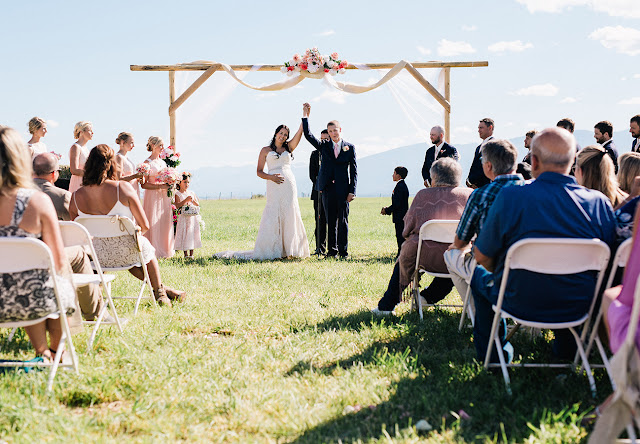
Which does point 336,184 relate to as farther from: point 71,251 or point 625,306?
point 625,306

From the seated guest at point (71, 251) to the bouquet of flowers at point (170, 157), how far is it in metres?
3.96

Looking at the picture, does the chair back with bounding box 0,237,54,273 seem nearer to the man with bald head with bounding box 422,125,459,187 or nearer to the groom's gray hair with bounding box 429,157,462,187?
the groom's gray hair with bounding box 429,157,462,187

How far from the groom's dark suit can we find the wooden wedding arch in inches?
64.5

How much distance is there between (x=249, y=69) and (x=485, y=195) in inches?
284

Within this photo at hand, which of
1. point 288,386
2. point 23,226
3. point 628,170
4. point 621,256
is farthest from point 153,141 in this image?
point 621,256

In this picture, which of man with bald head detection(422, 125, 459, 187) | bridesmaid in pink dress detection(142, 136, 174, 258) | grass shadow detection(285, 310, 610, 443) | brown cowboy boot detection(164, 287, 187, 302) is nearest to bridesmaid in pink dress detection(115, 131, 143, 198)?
bridesmaid in pink dress detection(142, 136, 174, 258)

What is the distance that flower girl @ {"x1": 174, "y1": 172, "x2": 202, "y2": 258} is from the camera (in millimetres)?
9609

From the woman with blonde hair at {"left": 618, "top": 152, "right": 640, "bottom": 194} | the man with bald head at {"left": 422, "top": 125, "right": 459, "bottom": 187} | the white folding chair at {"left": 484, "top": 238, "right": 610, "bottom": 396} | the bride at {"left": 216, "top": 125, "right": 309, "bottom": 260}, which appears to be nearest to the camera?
the white folding chair at {"left": 484, "top": 238, "right": 610, "bottom": 396}

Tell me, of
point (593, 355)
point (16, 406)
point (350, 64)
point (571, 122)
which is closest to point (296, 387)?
point (16, 406)

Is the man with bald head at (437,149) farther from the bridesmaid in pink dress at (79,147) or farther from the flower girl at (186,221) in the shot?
the bridesmaid in pink dress at (79,147)

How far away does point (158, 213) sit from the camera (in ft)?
31.1

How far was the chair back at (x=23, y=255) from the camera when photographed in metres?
3.15

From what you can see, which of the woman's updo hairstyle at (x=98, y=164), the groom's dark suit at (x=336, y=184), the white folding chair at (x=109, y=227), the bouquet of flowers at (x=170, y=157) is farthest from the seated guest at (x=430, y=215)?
the bouquet of flowers at (x=170, y=157)

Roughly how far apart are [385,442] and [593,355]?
2.17 meters
